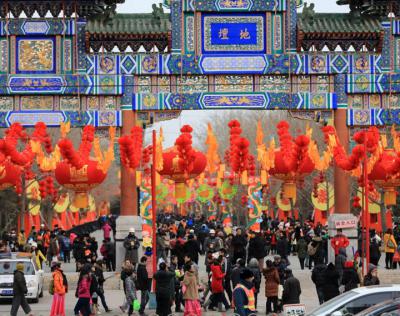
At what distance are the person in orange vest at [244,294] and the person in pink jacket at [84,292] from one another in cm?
381

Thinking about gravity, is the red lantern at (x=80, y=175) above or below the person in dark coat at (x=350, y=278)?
above

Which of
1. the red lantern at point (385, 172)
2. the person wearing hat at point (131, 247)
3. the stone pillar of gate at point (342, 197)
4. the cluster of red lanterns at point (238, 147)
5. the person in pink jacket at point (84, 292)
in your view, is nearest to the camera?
the person in pink jacket at point (84, 292)

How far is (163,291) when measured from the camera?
2556cm

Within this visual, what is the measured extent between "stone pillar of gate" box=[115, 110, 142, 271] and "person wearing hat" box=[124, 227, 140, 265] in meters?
0.69

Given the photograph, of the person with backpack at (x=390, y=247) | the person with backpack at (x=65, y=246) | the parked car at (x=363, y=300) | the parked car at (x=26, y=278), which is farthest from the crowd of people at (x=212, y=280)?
the person with backpack at (x=65, y=246)

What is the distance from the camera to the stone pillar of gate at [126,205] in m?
35.8

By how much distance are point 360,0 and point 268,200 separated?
50.1m

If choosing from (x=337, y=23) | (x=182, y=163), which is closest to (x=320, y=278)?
(x=182, y=163)

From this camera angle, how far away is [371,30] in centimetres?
3575

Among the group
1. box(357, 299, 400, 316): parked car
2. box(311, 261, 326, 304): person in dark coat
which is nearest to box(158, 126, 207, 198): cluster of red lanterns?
box(311, 261, 326, 304): person in dark coat

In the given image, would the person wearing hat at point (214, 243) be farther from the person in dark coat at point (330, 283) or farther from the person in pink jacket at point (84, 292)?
the person in dark coat at point (330, 283)

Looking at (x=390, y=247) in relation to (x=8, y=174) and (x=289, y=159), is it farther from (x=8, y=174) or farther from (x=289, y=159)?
(x=8, y=174)

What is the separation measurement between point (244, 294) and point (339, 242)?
9580mm

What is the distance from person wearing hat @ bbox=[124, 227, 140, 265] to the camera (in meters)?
34.7
